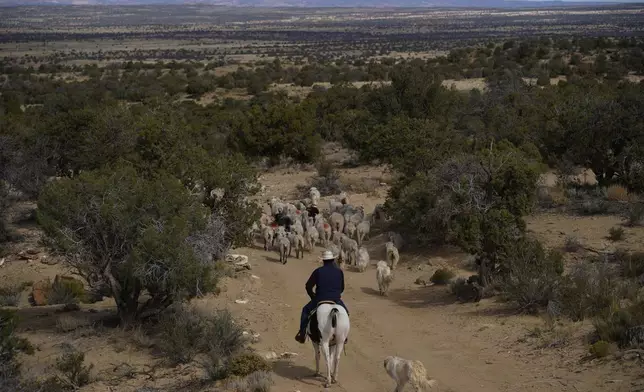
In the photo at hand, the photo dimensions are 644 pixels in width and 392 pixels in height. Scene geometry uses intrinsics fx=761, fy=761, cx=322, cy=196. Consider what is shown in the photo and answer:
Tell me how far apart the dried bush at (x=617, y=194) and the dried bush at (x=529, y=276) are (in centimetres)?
744

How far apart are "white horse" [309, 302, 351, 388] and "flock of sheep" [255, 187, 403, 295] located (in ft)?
25.2

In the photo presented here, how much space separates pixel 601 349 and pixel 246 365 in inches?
210

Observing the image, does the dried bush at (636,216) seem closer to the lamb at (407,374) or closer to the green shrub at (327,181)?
the lamb at (407,374)

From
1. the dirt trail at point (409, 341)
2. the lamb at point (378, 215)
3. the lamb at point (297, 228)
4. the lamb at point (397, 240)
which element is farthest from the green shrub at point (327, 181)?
the dirt trail at point (409, 341)

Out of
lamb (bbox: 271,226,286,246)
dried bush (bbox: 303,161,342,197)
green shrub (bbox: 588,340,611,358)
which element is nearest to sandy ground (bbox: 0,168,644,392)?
green shrub (bbox: 588,340,611,358)

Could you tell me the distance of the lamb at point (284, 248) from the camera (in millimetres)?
19953

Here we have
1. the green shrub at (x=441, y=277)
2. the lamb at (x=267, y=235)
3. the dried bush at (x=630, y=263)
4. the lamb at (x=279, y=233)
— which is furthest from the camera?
the lamb at (x=267, y=235)

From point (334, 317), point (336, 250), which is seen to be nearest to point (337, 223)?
point (336, 250)

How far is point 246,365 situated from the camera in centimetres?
1155

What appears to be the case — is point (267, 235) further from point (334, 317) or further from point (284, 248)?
point (334, 317)

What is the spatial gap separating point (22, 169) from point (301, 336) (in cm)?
1660

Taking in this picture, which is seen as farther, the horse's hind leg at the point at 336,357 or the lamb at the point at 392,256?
the lamb at the point at 392,256

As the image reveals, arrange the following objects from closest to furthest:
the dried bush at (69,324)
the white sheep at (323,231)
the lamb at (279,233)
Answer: the dried bush at (69,324) < the lamb at (279,233) < the white sheep at (323,231)

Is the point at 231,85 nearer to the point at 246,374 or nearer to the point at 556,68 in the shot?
the point at 556,68
